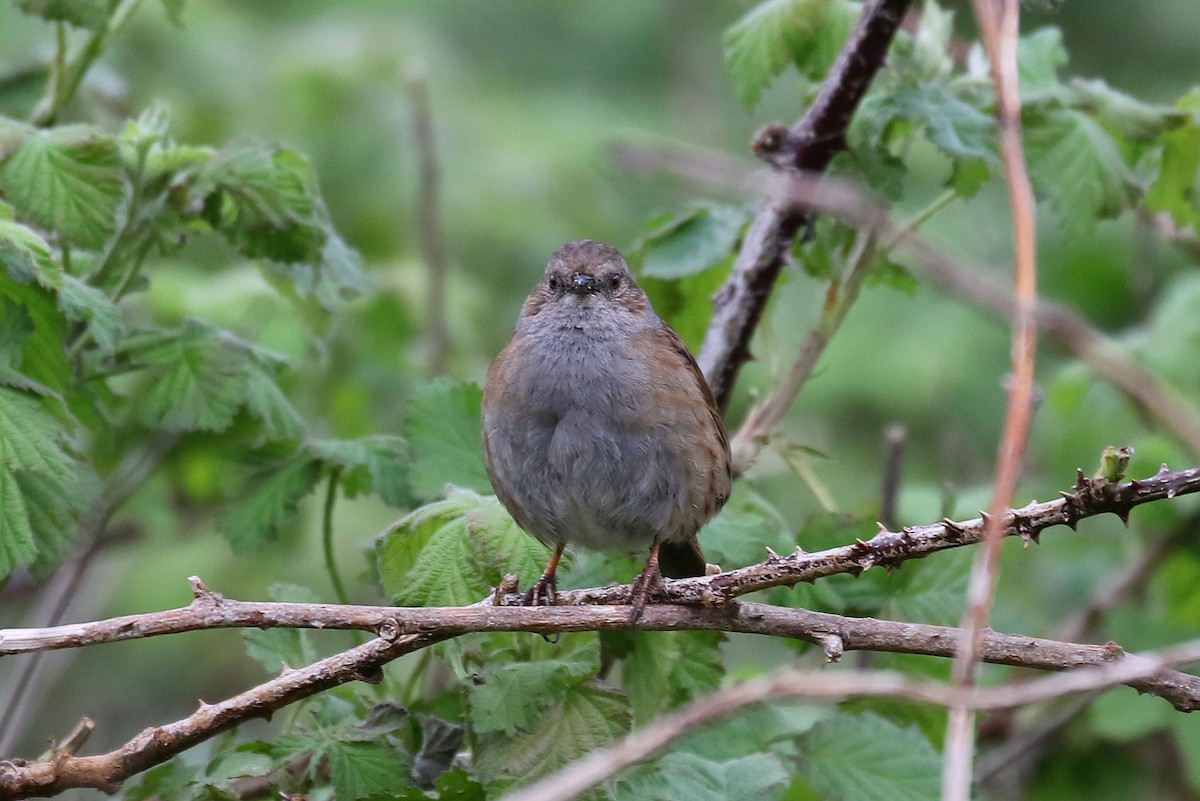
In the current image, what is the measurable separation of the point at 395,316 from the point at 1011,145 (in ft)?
13.2

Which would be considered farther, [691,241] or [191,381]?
[691,241]

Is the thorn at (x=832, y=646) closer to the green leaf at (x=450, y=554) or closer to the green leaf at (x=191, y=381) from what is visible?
the green leaf at (x=450, y=554)

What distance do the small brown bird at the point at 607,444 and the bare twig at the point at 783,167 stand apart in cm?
16

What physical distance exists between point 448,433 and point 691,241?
85 cm

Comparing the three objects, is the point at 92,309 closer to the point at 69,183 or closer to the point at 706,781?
the point at 69,183

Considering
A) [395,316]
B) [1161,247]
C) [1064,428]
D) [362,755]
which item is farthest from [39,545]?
[1161,247]

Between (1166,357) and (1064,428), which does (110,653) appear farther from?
(1166,357)

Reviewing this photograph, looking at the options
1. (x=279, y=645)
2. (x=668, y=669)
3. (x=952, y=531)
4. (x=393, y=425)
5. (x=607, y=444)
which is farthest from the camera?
(x=393, y=425)

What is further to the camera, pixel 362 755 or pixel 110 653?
pixel 110 653

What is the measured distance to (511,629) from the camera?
7.98 ft

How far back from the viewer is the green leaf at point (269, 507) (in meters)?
3.29

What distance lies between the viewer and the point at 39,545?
9.00 ft

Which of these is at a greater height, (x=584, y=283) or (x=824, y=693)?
(x=584, y=283)

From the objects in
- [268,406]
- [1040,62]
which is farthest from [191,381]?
[1040,62]
